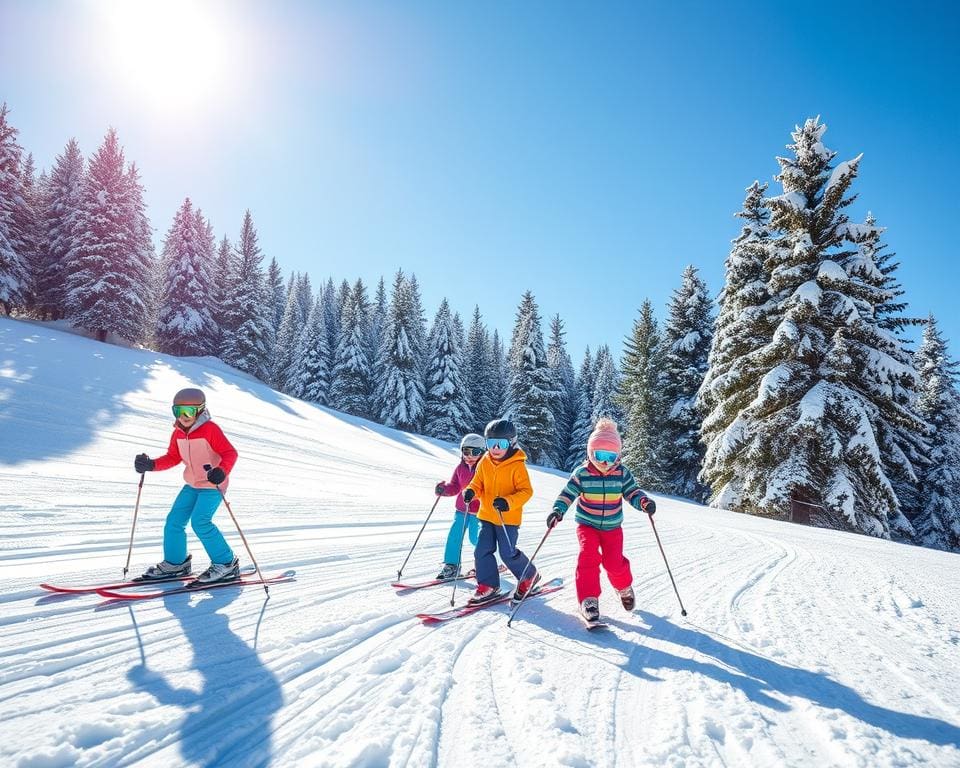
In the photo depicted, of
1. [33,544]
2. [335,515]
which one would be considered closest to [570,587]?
[335,515]

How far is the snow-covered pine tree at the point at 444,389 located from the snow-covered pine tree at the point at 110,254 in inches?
775

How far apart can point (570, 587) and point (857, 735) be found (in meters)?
2.77

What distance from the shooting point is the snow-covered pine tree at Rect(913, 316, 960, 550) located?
71.5ft

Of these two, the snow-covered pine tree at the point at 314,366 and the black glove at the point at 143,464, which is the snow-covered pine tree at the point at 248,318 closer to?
the snow-covered pine tree at the point at 314,366

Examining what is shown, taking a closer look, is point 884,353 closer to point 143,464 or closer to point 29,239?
point 143,464

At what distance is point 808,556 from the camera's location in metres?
7.31

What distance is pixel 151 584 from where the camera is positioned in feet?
13.3

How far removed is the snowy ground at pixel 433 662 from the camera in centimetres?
220

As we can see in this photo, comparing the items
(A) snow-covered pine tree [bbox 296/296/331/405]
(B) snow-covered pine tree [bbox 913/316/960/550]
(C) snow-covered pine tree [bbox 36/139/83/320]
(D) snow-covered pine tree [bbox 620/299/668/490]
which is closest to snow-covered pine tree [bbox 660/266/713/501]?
(D) snow-covered pine tree [bbox 620/299/668/490]

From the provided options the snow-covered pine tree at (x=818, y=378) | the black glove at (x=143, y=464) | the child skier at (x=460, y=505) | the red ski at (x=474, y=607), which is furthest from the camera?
the snow-covered pine tree at (x=818, y=378)

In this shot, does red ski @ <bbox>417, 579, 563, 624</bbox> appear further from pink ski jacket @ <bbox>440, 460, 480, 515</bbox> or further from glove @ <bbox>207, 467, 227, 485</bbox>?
glove @ <bbox>207, 467, 227, 485</bbox>

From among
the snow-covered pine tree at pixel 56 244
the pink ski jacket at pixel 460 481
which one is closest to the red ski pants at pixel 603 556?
the pink ski jacket at pixel 460 481

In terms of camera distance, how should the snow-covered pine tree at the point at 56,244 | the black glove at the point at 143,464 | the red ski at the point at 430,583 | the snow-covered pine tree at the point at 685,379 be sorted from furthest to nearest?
the snow-covered pine tree at the point at 56,244 → the snow-covered pine tree at the point at 685,379 → the red ski at the point at 430,583 → the black glove at the point at 143,464

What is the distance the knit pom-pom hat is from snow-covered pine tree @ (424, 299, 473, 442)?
32.8 metres
